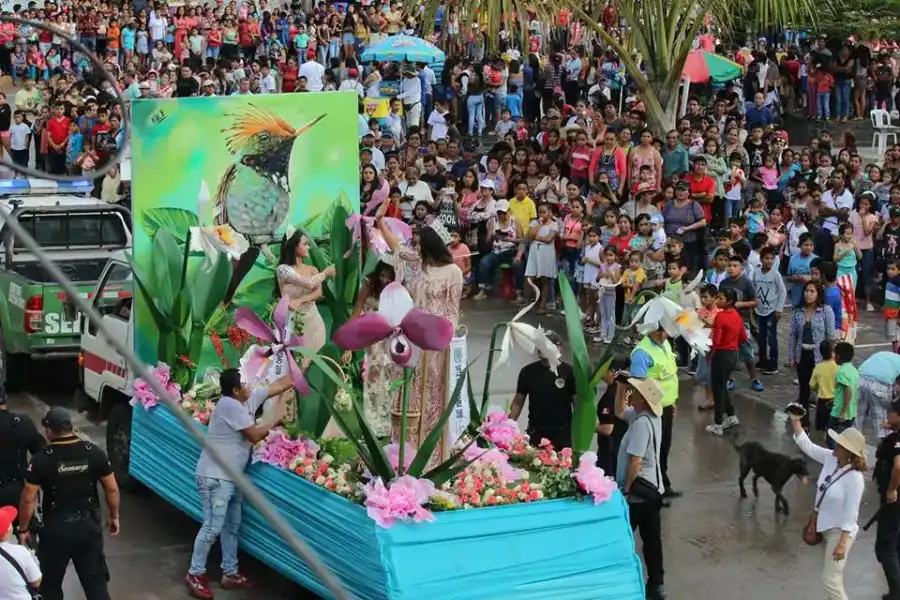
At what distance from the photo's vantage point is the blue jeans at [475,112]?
86.3 feet

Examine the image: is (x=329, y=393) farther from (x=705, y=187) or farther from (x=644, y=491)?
(x=705, y=187)

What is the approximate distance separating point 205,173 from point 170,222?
474 mm

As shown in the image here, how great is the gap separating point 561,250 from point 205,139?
738cm

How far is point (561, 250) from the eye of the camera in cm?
1844

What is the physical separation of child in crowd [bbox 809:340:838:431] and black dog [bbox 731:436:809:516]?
1222 millimetres

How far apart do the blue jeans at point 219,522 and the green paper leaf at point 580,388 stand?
7.56 feet

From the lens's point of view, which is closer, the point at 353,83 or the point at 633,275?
the point at 633,275

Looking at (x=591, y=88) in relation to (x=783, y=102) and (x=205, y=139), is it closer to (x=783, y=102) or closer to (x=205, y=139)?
(x=783, y=102)

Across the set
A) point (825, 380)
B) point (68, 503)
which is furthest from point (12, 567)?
point (825, 380)

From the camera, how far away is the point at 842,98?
2803 cm

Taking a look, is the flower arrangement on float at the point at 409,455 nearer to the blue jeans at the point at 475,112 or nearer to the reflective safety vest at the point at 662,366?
the reflective safety vest at the point at 662,366

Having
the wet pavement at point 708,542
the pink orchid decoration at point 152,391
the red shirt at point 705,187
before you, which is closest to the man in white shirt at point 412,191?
the red shirt at point 705,187

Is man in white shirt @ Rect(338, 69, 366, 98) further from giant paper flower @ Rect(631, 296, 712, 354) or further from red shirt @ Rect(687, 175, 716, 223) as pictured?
giant paper flower @ Rect(631, 296, 712, 354)

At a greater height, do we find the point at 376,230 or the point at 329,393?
the point at 376,230
